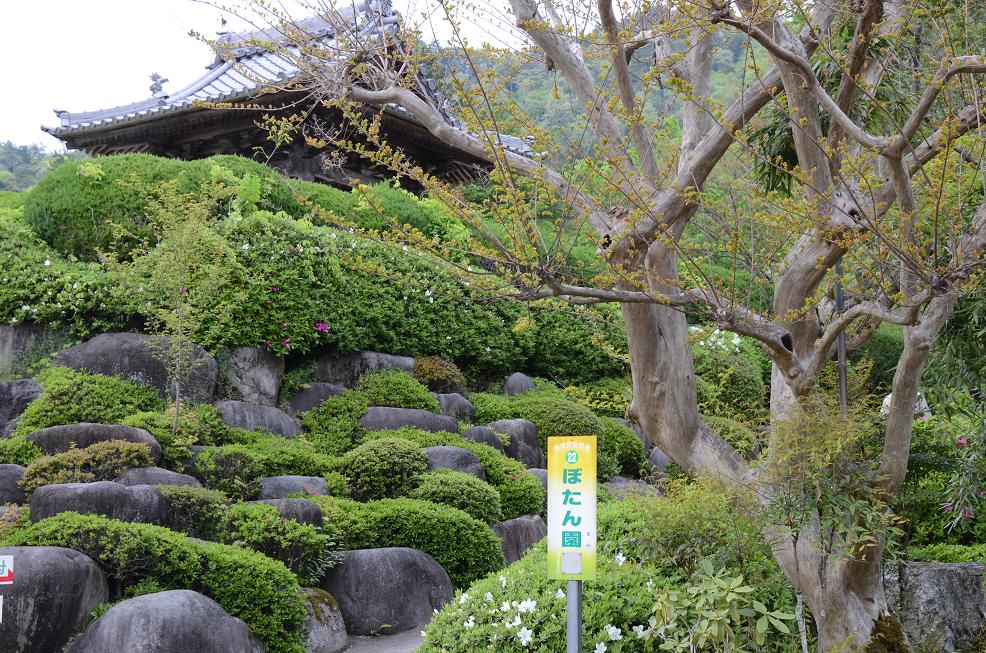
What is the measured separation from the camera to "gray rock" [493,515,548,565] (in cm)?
919

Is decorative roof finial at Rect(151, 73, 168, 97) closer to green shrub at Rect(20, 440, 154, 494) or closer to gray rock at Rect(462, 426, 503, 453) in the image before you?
gray rock at Rect(462, 426, 503, 453)

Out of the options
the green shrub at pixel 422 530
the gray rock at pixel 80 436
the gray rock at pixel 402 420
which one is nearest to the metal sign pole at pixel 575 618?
the green shrub at pixel 422 530

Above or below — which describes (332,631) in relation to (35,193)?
below

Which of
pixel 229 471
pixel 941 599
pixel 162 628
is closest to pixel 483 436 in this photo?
pixel 229 471

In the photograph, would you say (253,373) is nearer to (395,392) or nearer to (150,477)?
(395,392)

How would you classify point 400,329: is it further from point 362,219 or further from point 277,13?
point 277,13

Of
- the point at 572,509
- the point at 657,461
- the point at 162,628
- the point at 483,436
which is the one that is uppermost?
the point at 483,436

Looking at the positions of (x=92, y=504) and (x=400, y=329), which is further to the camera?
Result: (x=400, y=329)

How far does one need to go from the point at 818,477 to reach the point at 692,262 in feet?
5.12

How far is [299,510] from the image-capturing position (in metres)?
7.34

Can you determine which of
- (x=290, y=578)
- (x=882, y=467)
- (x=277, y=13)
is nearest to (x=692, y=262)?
(x=882, y=467)

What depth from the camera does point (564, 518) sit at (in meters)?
4.11

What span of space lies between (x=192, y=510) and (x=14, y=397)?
11.6 feet

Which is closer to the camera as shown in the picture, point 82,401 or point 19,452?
point 19,452
